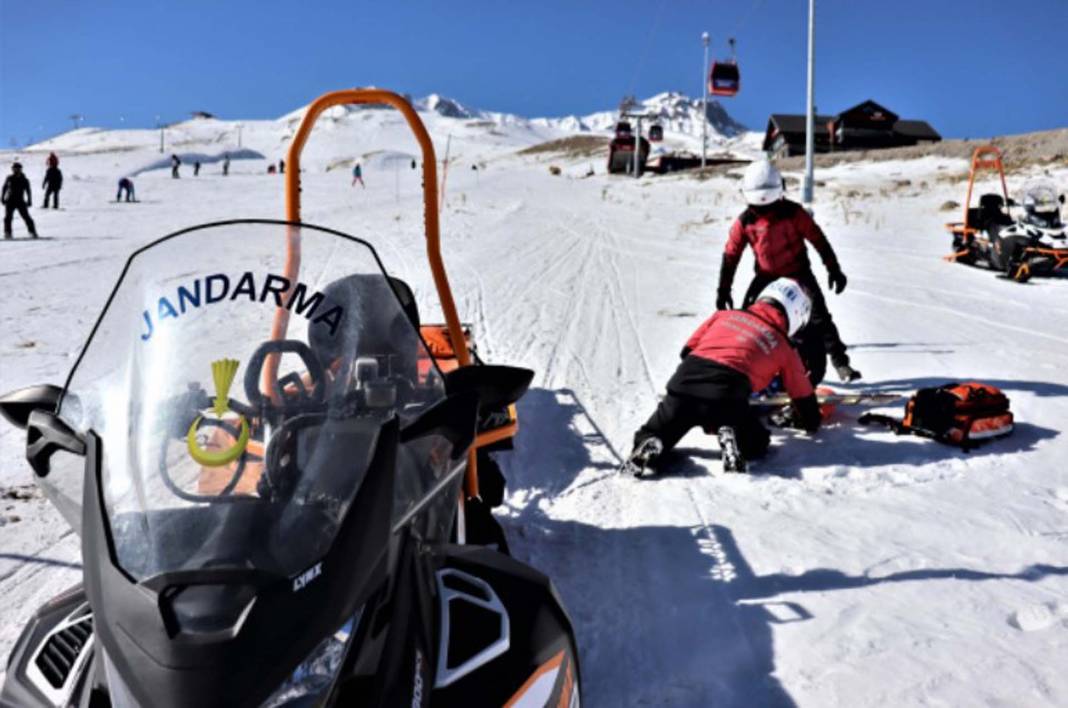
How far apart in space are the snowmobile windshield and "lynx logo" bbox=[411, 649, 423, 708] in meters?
0.30

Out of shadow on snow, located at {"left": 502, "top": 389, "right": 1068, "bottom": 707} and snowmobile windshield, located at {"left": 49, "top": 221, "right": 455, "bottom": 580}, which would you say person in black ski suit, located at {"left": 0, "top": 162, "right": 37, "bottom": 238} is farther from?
snowmobile windshield, located at {"left": 49, "top": 221, "right": 455, "bottom": 580}

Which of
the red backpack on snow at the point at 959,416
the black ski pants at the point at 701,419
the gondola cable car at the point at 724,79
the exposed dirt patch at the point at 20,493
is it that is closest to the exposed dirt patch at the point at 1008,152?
the gondola cable car at the point at 724,79

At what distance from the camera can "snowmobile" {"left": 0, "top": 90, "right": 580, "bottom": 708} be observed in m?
1.36

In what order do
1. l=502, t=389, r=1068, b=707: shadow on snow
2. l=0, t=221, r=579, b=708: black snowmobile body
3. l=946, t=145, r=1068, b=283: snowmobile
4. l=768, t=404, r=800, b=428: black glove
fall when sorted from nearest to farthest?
l=0, t=221, r=579, b=708: black snowmobile body < l=502, t=389, r=1068, b=707: shadow on snow < l=768, t=404, r=800, b=428: black glove < l=946, t=145, r=1068, b=283: snowmobile

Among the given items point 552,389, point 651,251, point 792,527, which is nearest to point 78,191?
point 651,251

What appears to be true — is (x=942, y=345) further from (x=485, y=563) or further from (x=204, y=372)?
(x=204, y=372)

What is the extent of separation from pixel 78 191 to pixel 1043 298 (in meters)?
31.7

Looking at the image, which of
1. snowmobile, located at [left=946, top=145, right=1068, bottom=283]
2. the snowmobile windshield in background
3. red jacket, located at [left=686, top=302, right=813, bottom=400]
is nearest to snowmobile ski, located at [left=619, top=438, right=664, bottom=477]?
red jacket, located at [left=686, top=302, right=813, bottom=400]

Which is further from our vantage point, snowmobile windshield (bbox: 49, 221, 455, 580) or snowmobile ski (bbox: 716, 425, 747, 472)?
snowmobile ski (bbox: 716, 425, 747, 472)

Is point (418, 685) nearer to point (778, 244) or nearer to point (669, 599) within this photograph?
point (669, 599)

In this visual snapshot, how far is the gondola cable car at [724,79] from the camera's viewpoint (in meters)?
30.5

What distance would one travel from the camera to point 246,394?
1.90 m

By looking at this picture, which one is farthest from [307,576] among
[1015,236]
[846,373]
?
[1015,236]

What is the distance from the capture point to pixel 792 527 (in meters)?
3.81
